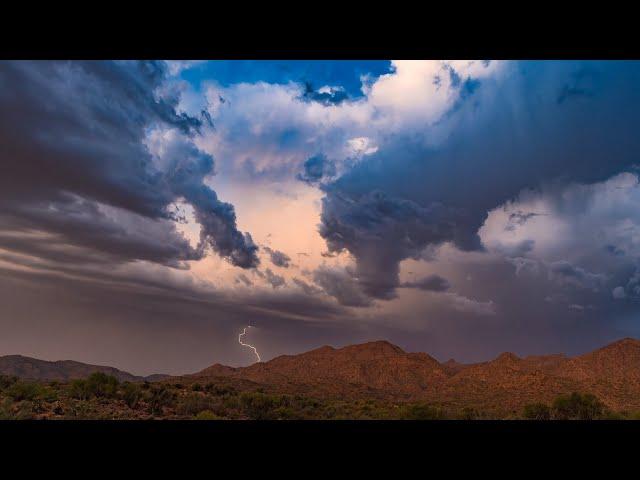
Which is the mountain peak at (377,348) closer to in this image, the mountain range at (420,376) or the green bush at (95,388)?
the mountain range at (420,376)

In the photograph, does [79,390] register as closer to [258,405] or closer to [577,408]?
[258,405]

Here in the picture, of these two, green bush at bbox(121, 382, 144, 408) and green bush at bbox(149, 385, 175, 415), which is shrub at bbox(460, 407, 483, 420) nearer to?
green bush at bbox(149, 385, 175, 415)

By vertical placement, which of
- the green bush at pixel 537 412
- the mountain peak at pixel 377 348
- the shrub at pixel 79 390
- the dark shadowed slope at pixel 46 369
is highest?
the mountain peak at pixel 377 348

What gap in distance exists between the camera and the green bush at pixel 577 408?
21.7 m

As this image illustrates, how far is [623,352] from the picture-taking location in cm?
4072

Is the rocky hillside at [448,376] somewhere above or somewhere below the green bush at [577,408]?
above

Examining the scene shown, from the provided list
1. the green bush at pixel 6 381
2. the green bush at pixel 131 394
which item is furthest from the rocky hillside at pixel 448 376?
the green bush at pixel 6 381

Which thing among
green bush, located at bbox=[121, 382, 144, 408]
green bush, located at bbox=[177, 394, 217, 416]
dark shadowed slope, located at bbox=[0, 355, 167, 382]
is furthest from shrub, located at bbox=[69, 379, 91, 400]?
dark shadowed slope, located at bbox=[0, 355, 167, 382]

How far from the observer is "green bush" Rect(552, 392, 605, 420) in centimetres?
2173
